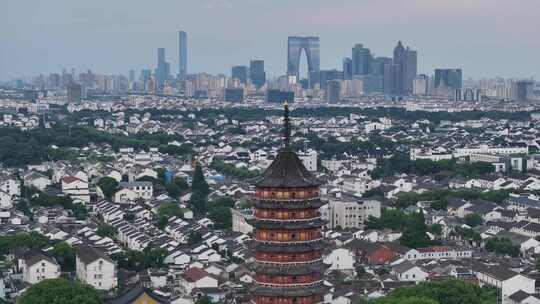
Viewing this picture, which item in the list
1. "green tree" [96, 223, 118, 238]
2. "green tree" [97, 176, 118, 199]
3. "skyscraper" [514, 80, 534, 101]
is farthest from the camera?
"skyscraper" [514, 80, 534, 101]

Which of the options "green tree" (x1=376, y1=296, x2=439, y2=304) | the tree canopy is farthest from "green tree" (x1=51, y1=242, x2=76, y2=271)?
"green tree" (x1=376, y1=296, x2=439, y2=304)

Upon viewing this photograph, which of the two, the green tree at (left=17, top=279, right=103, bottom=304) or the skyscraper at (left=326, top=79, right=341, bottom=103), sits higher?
the skyscraper at (left=326, top=79, right=341, bottom=103)

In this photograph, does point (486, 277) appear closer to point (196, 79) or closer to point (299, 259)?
point (299, 259)

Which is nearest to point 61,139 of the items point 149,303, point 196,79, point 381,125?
point 381,125

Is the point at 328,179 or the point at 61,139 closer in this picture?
the point at 328,179

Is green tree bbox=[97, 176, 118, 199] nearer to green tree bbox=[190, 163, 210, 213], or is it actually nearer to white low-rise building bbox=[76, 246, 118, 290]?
green tree bbox=[190, 163, 210, 213]
